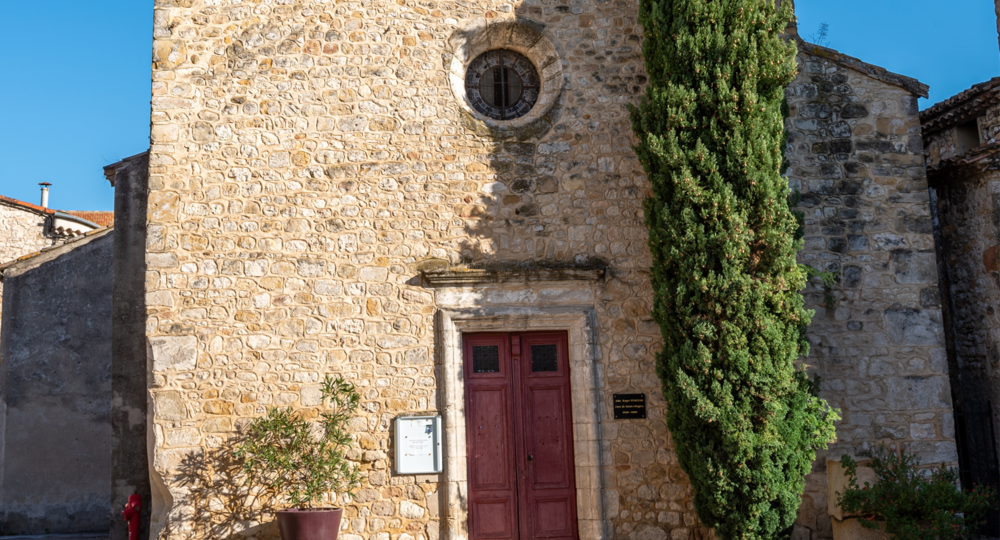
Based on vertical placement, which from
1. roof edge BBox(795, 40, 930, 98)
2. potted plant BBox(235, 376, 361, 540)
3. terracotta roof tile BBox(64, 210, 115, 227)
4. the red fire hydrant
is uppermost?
terracotta roof tile BBox(64, 210, 115, 227)

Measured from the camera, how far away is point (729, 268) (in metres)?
6.09

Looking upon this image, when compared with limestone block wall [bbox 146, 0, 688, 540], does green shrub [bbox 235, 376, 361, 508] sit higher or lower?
lower

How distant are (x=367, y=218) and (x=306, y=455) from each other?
2.07 meters

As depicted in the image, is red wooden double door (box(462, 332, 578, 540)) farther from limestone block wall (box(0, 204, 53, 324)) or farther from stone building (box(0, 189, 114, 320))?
A: limestone block wall (box(0, 204, 53, 324))

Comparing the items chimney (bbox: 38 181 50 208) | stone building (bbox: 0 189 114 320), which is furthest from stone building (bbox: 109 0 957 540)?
chimney (bbox: 38 181 50 208)

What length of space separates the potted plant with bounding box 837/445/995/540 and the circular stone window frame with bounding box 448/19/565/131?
3.97 metres

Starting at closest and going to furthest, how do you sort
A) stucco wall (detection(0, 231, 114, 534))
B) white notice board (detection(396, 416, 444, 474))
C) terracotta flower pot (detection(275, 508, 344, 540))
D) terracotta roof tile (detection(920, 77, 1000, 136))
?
terracotta flower pot (detection(275, 508, 344, 540)) < white notice board (detection(396, 416, 444, 474)) < terracotta roof tile (detection(920, 77, 1000, 136)) < stucco wall (detection(0, 231, 114, 534))

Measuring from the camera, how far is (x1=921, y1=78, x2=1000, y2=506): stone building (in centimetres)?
767

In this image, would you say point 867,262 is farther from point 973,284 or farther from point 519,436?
point 519,436

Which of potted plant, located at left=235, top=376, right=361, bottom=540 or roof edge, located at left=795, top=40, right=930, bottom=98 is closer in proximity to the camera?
potted plant, located at left=235, top=376, right=361, bottom=540

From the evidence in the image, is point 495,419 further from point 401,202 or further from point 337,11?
point 337,11

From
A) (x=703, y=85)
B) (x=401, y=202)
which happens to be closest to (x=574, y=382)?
(x=401, y=202)

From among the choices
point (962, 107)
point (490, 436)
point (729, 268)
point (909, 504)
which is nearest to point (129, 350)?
point (490, 436)

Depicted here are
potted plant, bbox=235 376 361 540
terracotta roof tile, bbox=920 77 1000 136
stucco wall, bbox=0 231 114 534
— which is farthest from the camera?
stucco wall, bbox=0 231 114 534
